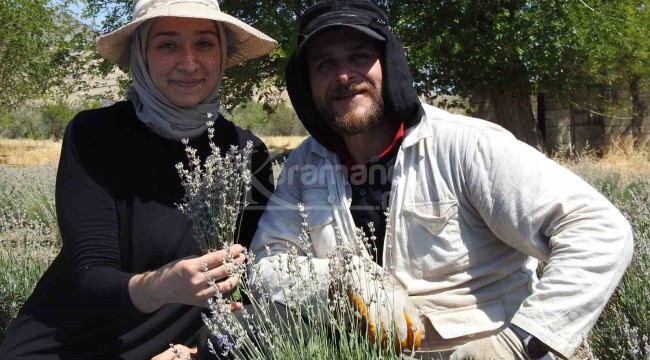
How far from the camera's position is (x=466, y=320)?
246 centimetres

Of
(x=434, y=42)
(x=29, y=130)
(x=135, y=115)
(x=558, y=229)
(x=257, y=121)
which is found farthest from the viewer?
(x=257, y=121)

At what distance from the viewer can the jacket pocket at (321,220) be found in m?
2.71

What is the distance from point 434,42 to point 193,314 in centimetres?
1369

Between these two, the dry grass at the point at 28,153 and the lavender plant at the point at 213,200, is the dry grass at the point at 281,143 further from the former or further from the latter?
the lavender plant at the point at 213,200

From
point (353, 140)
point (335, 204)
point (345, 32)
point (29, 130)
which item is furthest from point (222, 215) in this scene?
point (29, 130)

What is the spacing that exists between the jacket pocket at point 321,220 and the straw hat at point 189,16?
79 centimetres

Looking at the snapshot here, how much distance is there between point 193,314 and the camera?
2990mm

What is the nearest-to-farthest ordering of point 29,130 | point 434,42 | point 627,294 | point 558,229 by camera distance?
point 558,229 < point 627,294 < point 434,42 < point 29,130

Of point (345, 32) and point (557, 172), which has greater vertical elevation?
point (345, 32)

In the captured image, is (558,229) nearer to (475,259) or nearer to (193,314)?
(475,259)

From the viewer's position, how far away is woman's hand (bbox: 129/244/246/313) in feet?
7.32

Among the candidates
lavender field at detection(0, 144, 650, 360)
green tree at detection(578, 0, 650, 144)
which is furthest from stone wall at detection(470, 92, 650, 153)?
lavender field at detection(0, 144, 650, 360)

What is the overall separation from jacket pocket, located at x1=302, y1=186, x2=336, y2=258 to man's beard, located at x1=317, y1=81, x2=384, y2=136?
0.26 meters

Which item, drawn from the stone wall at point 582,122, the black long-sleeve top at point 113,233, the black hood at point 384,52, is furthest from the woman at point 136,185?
the stone wall at point 582,122
